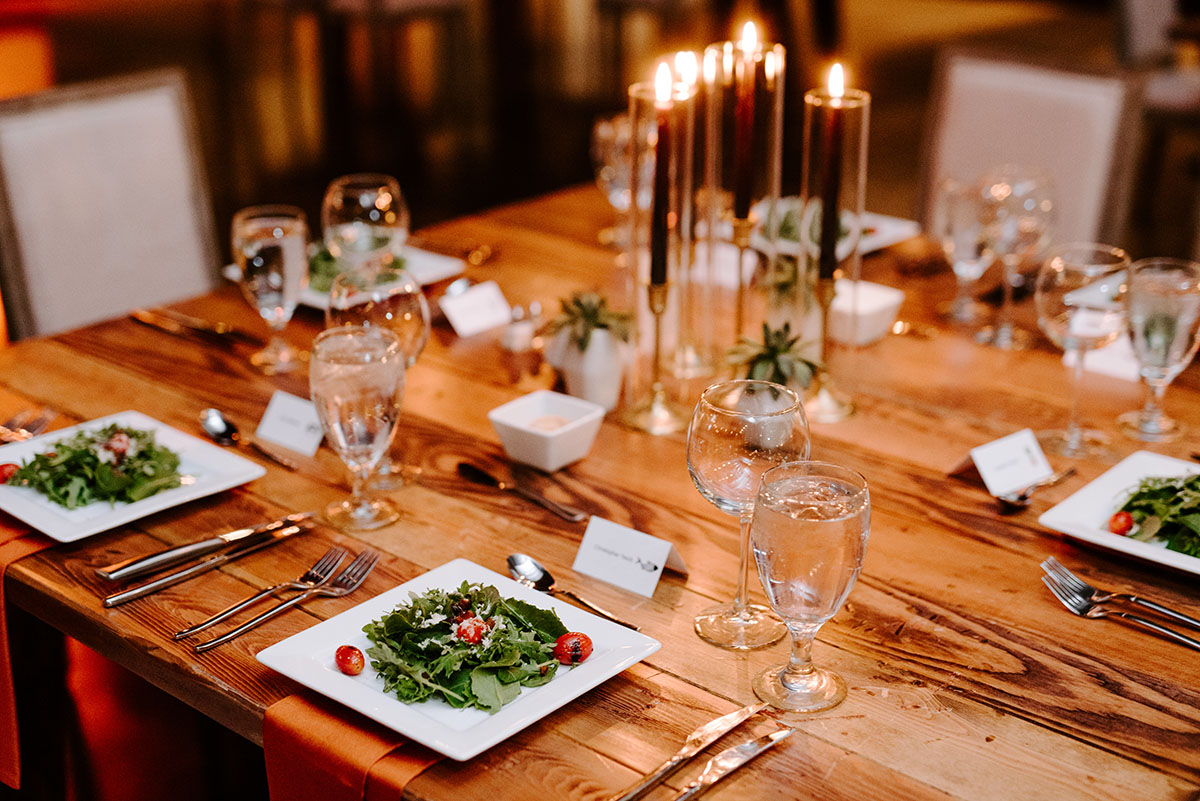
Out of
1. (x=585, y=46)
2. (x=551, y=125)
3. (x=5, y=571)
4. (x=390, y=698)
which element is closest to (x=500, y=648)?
(x=390, y=698)

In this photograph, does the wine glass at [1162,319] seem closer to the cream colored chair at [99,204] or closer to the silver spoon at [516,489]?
the silver spoon at [516,489]

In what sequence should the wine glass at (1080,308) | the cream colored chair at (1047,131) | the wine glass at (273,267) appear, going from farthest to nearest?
the cream colored chair at (1047,131) < the wine glass at (273,267) < the wine glass at (1080,308)

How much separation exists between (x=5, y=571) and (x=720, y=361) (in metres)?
0.97

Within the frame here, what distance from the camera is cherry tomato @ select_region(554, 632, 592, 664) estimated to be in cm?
103

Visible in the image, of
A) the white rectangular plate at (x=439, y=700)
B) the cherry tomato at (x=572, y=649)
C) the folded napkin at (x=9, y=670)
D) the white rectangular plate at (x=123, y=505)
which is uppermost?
the cherry tomato at (x=572, y=649)

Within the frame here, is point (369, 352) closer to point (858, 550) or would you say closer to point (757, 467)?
point (757, 467)

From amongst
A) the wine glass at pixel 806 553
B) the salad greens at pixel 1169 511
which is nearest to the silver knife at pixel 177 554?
the wine glass at pixel 806 553

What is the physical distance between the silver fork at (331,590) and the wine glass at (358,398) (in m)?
0.08

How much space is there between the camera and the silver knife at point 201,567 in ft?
3.90

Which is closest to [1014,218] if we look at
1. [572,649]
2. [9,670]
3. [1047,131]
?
[1047,131]

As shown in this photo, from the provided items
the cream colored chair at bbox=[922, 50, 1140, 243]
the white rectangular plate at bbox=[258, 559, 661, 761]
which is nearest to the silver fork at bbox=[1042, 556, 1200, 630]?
the white rectangular plate at bbox=[258, 559, 661, 761]

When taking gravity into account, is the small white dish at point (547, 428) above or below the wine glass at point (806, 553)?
below

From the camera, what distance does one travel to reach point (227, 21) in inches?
207

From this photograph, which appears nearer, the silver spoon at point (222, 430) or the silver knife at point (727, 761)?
the silver knife at point (727, 761)
